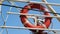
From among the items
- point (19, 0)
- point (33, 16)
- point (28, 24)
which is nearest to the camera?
point (19, 0)

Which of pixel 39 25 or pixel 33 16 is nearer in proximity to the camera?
pixel 33 16

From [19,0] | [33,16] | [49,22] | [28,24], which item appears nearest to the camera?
[19,0]

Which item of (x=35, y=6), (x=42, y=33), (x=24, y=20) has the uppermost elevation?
(x=35, y=6)

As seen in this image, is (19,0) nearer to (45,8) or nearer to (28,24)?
(28,24)

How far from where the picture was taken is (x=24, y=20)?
4.52 meters

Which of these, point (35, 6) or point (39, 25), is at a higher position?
point (35, 6)

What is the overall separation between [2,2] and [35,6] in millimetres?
967

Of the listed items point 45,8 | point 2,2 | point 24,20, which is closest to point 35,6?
point 45,8

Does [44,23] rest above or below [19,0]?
below

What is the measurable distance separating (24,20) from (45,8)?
64 cm

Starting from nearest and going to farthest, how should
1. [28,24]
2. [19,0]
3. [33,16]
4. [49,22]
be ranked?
[19,0]
[33,16]
[28,24]
[49,22]

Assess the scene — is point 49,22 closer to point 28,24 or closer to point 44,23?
point 44,23

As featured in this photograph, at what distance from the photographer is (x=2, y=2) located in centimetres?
417

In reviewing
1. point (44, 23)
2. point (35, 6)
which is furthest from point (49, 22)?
point (35, 6)
